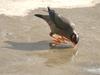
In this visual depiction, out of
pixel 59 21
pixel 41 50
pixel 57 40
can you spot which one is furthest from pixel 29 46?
pixel 59 21

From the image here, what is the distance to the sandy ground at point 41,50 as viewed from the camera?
26.0 ft

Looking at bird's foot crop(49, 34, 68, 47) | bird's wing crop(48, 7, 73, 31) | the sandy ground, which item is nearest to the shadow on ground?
the sandy ground

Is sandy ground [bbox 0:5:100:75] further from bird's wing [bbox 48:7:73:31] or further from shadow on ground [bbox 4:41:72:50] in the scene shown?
bird's wing [bbox 48:7:73:31]

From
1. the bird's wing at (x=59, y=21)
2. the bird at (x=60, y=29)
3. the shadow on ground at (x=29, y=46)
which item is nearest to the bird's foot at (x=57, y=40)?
the bird at (x=60, y=29)

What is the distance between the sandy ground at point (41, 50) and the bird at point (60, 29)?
217 millimetres

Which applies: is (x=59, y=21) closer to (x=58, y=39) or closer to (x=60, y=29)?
(x=60, y=29)

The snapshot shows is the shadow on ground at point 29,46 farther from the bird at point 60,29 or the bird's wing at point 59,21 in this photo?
the bird's wing at point 59,21

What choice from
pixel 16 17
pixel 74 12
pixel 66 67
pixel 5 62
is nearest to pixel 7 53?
pixel 5 62

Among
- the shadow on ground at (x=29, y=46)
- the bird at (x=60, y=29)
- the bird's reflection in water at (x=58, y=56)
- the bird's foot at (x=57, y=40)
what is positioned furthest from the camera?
the bird's foot at (x=57, y=40)

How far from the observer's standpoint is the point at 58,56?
8680 mm

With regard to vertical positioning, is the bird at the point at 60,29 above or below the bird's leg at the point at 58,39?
above

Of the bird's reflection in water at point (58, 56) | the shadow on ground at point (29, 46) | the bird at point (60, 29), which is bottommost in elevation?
the bird's reflection in water at point (58, 56)

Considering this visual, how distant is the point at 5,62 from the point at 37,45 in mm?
1287

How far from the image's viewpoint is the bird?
923 cm
